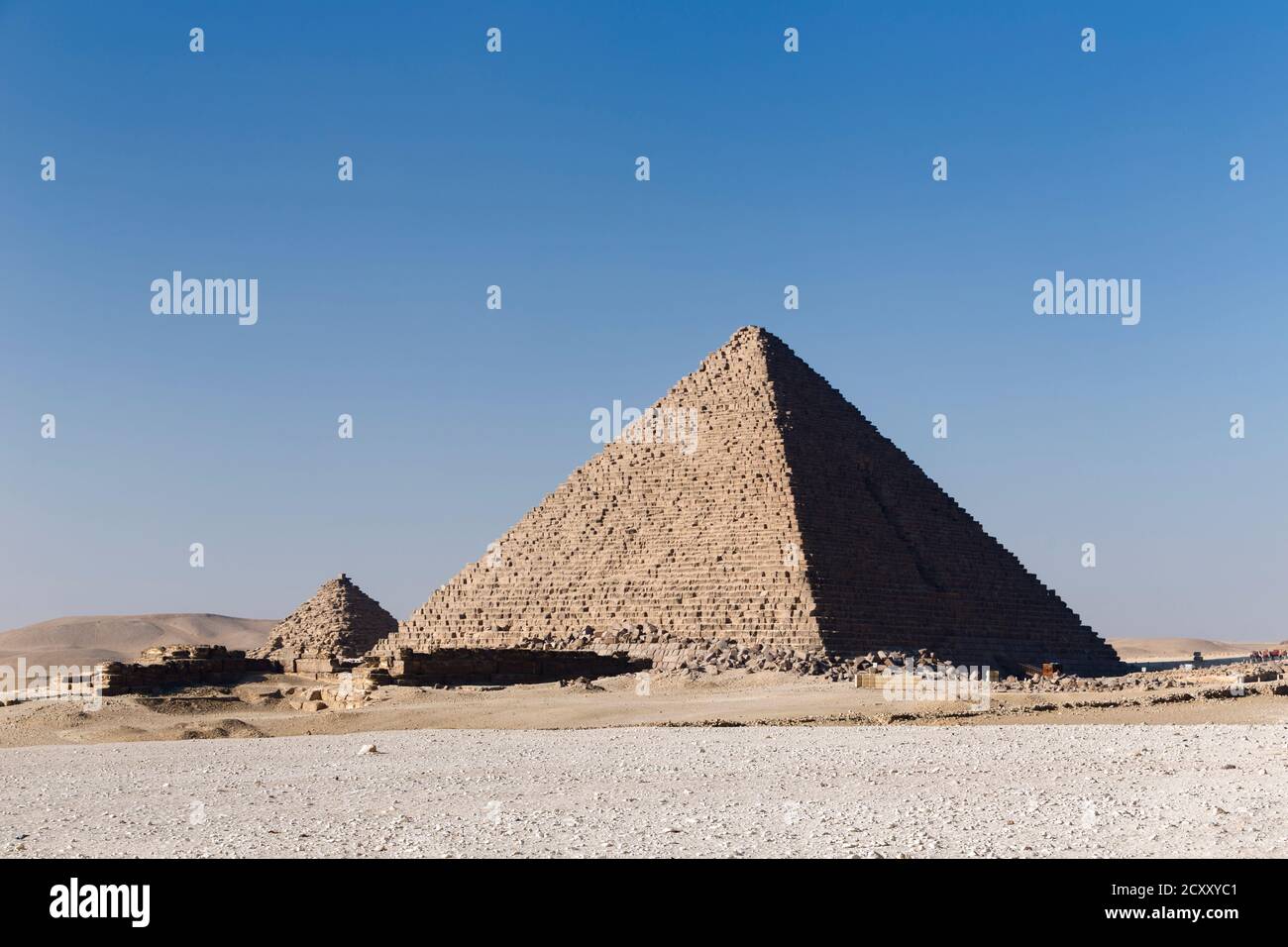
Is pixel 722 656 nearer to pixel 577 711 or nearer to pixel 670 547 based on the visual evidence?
pixel 670 547

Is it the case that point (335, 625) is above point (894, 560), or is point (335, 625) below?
below

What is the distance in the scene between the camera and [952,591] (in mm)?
50031

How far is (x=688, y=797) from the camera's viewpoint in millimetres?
10898

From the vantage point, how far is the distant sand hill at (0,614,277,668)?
124125 millimetres

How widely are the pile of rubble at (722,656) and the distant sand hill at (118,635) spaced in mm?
82036

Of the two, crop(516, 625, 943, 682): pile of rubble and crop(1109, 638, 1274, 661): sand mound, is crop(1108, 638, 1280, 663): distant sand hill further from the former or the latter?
crop(516, 625, 943, 682): pile of rubble

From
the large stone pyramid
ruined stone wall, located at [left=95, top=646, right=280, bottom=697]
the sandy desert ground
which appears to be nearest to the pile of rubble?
the large stone pyramid

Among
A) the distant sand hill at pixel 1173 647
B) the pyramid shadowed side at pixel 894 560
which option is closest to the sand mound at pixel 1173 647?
the distant sand hill at pixel 1173 647

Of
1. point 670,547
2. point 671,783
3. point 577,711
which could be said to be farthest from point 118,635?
point 671,783

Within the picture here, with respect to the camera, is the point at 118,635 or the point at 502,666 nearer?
the point at 502,666

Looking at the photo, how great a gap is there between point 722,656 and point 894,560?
39.5 feet
